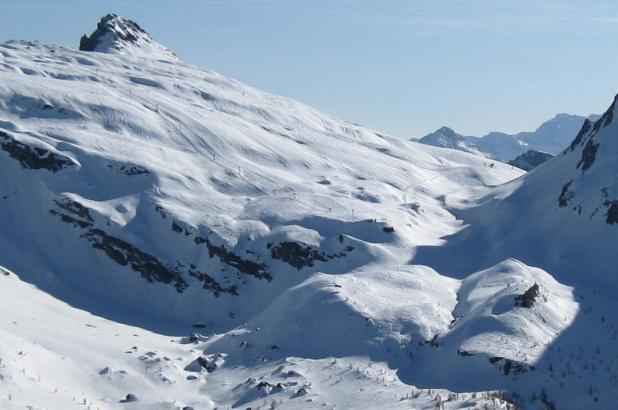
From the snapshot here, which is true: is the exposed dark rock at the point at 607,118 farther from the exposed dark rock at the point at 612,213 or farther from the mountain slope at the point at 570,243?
the exposed dark rock at the point at 612,213

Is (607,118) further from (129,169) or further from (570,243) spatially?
(129,169)

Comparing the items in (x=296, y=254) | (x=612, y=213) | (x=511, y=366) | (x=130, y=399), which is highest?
(x=612, y=213)

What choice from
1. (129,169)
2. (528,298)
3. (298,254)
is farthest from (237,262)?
(528,298)

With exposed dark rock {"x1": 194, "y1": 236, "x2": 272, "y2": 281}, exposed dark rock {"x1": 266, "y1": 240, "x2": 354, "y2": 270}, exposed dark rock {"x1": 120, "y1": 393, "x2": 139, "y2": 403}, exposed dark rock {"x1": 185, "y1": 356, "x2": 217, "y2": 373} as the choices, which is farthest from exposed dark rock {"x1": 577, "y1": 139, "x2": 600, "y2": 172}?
exposed dark rock {"x1": 120, "y1": 393, "x2": 139, "y2": 403}

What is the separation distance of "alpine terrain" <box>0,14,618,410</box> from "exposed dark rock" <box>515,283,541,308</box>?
61 mm

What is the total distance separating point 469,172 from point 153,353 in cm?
4997

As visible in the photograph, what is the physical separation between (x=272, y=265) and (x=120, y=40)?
68.9 metres

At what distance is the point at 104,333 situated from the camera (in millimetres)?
34562

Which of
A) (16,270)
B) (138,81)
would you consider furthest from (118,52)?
(16,270)

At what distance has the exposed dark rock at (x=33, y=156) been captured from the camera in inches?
1906

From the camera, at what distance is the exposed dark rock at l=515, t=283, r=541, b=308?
3331cm

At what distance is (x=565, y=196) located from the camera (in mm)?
48344

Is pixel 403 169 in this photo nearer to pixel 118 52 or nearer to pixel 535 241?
pixel 535 241

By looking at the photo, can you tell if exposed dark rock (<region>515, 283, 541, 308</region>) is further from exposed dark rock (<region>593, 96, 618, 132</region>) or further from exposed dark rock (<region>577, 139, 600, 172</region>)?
exposed dark rock (<region>593, 96, 618, 132</region>)
